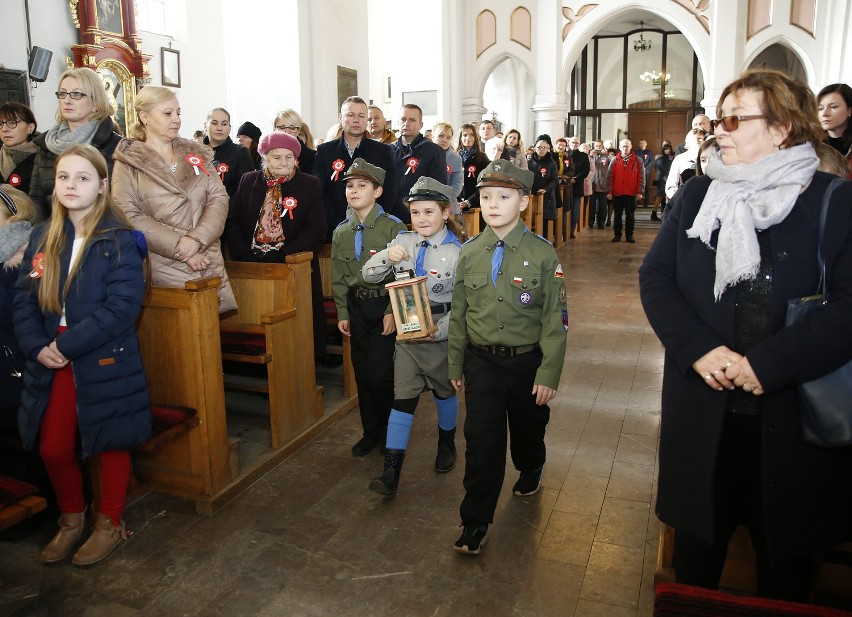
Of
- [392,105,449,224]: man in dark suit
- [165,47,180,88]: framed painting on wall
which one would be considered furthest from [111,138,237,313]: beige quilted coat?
[165,47,180,88]: framed painting on wall

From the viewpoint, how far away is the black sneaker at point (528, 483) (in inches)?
124

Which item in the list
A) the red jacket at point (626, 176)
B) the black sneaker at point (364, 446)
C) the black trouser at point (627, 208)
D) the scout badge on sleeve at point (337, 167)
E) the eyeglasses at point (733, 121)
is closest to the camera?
the eyeglasses at point (733, 121)

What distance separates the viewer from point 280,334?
365 cm

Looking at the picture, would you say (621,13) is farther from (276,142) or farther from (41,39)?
(276,142)

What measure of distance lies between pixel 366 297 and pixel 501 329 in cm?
109

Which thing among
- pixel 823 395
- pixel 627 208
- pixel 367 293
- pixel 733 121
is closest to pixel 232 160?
pixel 367 293

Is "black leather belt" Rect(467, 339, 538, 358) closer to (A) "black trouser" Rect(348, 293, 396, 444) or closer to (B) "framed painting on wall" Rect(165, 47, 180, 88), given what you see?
(A) "black trouser" Rect(348, 293, 396, 444)

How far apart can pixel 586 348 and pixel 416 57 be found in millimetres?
9835

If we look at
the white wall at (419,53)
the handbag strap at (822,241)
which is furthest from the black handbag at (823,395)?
the white wall at (419,53)

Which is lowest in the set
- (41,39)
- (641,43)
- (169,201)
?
(169,201)

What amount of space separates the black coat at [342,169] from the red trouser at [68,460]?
2.18m

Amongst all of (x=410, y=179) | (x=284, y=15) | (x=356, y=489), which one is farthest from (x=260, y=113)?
(x=356, y=489)

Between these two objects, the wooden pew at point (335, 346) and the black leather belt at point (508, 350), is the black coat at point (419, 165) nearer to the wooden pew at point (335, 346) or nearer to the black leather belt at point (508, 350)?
the wooden pew at point (335, 346)

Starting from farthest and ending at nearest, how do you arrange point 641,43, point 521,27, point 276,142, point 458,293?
point 641,43, point 521,27, point 276,142, point 458,293
